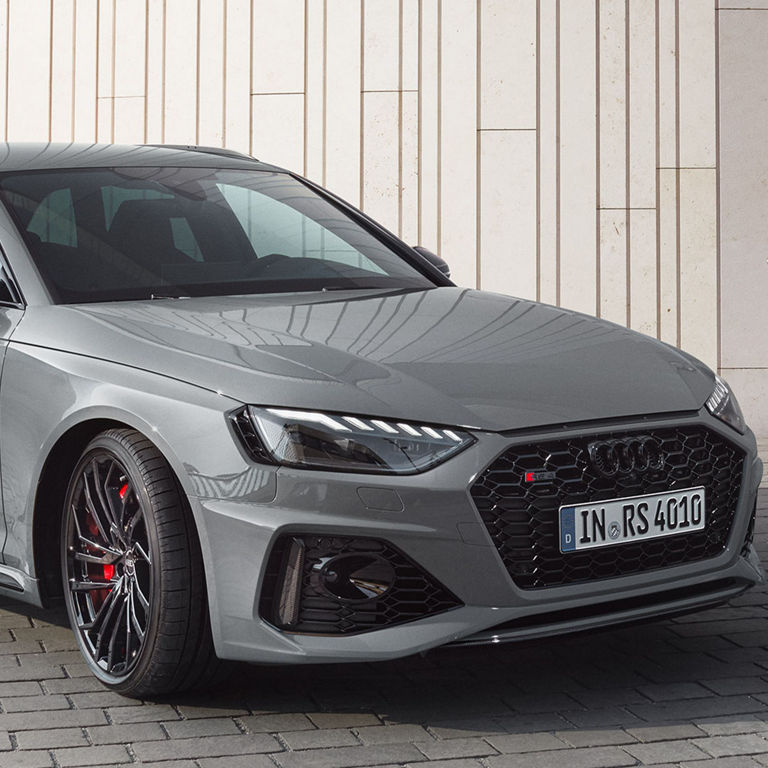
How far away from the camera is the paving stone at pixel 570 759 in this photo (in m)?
3.53

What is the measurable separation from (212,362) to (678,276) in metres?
6.47

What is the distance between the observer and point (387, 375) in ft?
12.6

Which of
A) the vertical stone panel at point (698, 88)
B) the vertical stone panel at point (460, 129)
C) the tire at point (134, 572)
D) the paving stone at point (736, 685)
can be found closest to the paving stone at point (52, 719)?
the tire at point (134, 572)

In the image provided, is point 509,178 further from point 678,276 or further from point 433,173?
point 678,276

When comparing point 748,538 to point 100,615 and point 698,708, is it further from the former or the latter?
point 100,615

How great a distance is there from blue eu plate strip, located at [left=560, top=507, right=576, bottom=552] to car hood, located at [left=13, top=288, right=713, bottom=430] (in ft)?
0.76

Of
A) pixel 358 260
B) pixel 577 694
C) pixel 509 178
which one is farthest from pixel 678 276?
pixel 577 694

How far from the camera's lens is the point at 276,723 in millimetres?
3887

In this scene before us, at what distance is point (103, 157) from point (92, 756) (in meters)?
2.40

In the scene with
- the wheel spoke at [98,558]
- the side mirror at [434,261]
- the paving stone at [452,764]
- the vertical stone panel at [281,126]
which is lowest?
the paving stone at [452,764]

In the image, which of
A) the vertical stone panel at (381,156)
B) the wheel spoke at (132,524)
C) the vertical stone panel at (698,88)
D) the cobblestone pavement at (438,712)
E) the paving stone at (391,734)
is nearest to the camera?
the cobblestone pavement at (438,712)

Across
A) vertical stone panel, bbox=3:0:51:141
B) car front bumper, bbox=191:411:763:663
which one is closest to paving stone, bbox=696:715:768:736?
car front bumper, bbox=191:411:763:663

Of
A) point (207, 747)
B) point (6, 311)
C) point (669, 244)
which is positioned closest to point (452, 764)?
point (207, 747)

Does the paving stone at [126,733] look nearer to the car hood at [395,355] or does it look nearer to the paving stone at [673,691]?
the car hood at [395,355]
